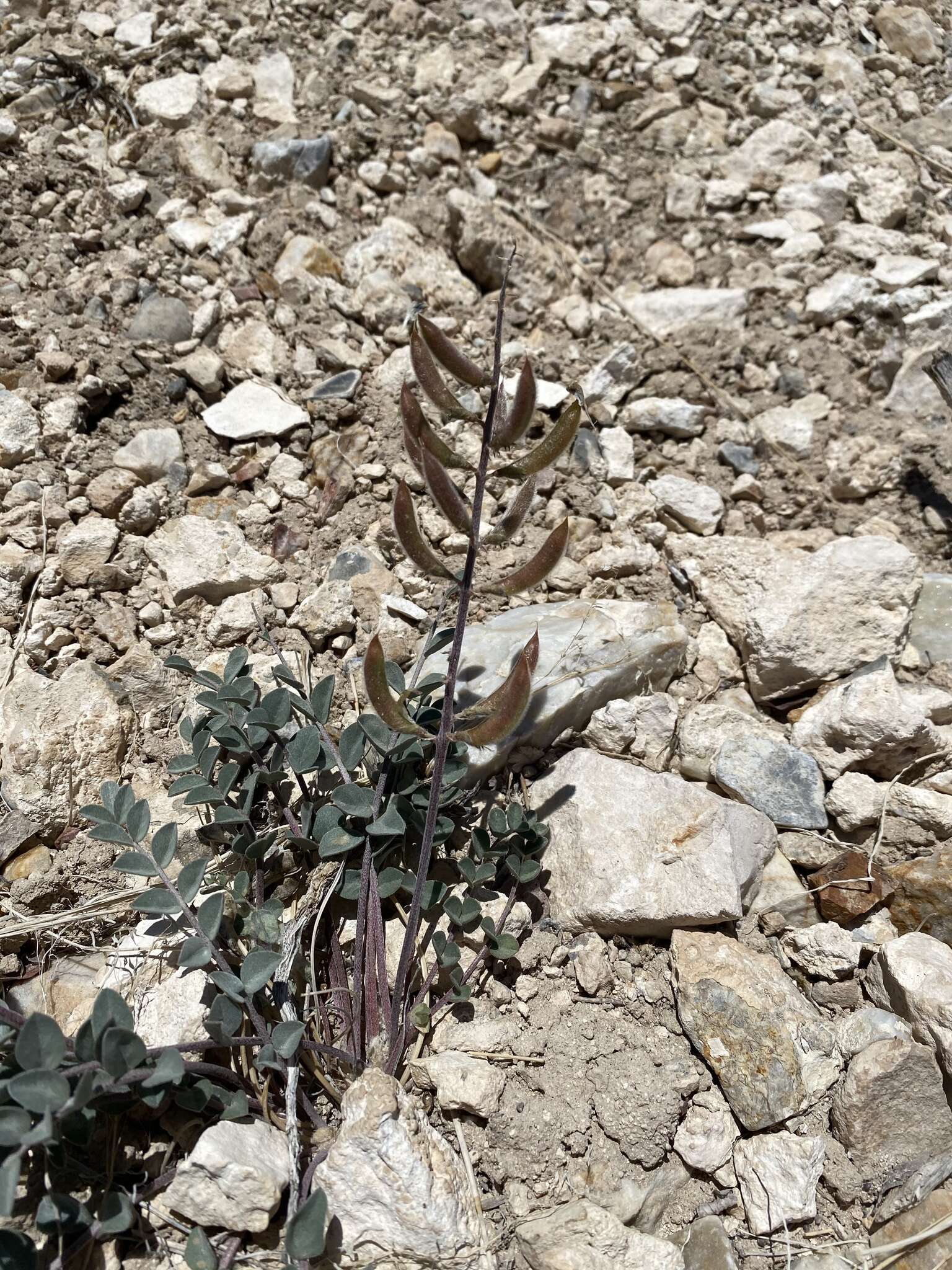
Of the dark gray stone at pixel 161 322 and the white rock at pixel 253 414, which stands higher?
the dark gray stone at pixel 161 322

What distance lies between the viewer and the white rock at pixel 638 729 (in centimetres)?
254

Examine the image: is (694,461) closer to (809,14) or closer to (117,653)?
(117,653)

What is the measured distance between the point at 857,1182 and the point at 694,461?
2.20 metres

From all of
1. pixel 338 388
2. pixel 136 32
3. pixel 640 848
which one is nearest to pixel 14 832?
pixel 640 848

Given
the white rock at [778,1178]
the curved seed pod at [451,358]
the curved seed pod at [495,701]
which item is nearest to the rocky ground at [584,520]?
the white rock at [778,1178]

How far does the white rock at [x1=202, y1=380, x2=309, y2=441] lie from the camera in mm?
2996

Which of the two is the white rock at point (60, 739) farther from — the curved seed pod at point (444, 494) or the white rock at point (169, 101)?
the white rock at point (169, 101)

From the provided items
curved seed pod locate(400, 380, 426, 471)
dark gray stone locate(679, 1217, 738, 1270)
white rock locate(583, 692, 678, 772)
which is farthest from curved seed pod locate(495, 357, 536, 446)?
dark gray stone locate(679, 1217, 738, 1270)

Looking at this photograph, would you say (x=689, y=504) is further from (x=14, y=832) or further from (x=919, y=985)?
(x=14, y=832)

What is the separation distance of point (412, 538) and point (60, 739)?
1.19 meters

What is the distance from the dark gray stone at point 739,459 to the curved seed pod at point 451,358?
1.69m

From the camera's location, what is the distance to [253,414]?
3021 millimetres

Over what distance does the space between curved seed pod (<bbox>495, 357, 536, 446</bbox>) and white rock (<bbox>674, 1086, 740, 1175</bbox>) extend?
151cm

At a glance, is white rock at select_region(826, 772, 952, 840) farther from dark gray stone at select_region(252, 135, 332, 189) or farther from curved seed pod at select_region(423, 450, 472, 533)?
dark gray stone at select_region(252, 135, 332, 189)
